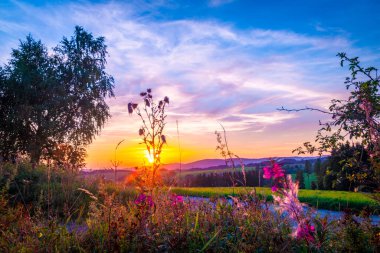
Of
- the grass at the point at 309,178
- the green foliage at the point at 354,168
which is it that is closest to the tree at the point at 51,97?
the grass at the point at 309,178

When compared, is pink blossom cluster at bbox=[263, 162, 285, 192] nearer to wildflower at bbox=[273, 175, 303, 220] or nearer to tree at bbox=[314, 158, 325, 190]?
wildflower at bbox=[273, 175, 303, 220]

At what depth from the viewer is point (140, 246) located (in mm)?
4293

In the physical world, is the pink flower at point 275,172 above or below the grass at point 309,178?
above

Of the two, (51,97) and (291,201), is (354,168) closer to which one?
(291,201)

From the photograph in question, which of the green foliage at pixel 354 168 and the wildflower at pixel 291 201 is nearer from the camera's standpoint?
the wildflower at pixel 291 201

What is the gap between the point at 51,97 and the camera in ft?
95.5

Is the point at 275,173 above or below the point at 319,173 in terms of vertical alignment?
above

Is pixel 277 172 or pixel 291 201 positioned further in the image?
pixel 277 172

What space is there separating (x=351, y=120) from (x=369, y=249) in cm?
209

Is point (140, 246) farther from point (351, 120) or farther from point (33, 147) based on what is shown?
point (33, 147)

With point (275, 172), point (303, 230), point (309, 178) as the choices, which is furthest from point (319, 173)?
point (303, 230)

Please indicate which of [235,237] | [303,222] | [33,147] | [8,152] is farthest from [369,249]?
[8,152]

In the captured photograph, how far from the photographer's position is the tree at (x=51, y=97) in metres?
28.5

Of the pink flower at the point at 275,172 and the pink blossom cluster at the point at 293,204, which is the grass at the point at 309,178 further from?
the pink blossom cluster at the point at 293,204
